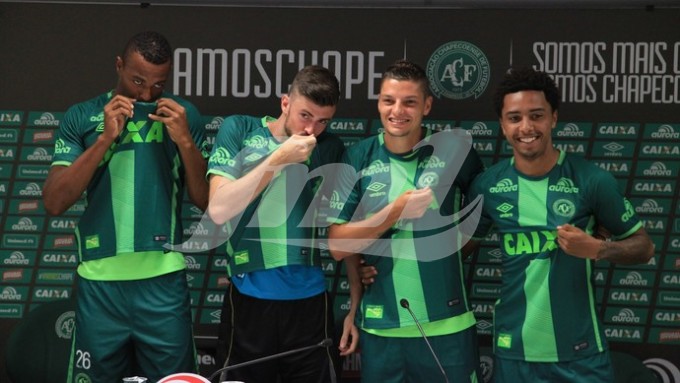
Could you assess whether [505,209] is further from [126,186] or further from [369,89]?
[126,186]

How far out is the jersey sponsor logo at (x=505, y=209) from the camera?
4199 millimetres

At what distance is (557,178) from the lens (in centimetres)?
418

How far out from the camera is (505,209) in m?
4.21

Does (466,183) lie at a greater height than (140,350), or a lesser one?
greater

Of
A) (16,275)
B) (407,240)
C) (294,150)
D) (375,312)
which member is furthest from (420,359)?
(16,275)

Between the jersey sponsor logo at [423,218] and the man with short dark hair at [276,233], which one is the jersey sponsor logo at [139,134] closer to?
the man with short dark hair at [276,233]

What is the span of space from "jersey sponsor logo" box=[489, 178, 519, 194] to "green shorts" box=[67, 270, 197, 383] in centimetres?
143

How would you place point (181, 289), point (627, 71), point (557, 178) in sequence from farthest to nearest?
1. point (627, 71)
2. point (181, 289)
3. point (557, 178)

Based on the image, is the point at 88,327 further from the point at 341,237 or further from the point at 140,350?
the point at 341,237

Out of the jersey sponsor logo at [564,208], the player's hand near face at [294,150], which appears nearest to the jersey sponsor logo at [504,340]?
the jersey sponsor logo at [564,208]

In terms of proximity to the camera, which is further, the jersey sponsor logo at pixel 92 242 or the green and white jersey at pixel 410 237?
the jersey sponsor logo at pixel 92 242

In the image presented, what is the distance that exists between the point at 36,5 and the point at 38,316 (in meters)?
1.54

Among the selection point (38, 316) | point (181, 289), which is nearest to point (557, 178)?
point (181, 289)

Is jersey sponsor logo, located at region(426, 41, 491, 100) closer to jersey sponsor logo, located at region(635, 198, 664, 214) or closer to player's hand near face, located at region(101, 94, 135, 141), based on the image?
jersey sponsor logo, located at region(635, 198, 664, 214)
